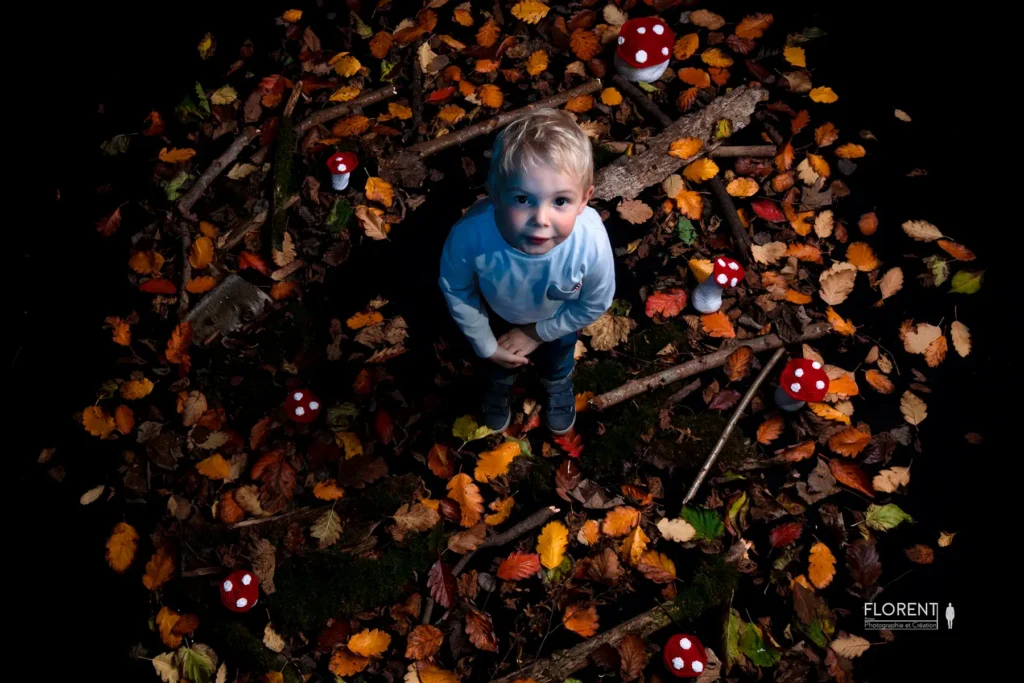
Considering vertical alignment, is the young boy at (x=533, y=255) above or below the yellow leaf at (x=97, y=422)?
above

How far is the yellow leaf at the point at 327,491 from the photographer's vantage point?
133 inches

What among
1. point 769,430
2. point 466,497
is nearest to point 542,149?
point 466,497

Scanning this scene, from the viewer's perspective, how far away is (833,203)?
415 centimetres

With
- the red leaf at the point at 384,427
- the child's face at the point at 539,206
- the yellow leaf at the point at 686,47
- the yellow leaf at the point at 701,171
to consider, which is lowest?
the red leaf at the point at 384,427

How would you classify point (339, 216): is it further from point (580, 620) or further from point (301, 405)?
point (580, 620)

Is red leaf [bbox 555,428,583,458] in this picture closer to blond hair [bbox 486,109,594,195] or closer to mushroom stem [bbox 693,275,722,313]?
mushroom stem [bbox 693,275,722,313]

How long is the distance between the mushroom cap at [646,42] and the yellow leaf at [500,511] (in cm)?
288

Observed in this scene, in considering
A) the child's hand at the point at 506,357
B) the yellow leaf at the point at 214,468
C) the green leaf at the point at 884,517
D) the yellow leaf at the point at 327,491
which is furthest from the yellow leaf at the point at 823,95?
the yellow leaf at the point at 214,468

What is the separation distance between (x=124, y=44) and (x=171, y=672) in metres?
4.27

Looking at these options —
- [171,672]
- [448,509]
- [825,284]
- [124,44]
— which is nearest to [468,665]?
[448,509]

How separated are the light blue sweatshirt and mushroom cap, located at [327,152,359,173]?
5.13 feet

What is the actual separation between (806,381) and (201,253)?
11.5 feet

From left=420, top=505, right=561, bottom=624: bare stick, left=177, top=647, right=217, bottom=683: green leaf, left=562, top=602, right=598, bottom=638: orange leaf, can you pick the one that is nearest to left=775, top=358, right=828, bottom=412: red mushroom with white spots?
left=420, top=505, right=561, bottom=624: bare stick

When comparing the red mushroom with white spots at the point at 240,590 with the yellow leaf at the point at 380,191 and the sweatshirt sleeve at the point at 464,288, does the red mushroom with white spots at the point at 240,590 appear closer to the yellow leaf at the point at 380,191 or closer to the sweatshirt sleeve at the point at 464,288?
the sweatshirt sleeve at the point at 464,288
